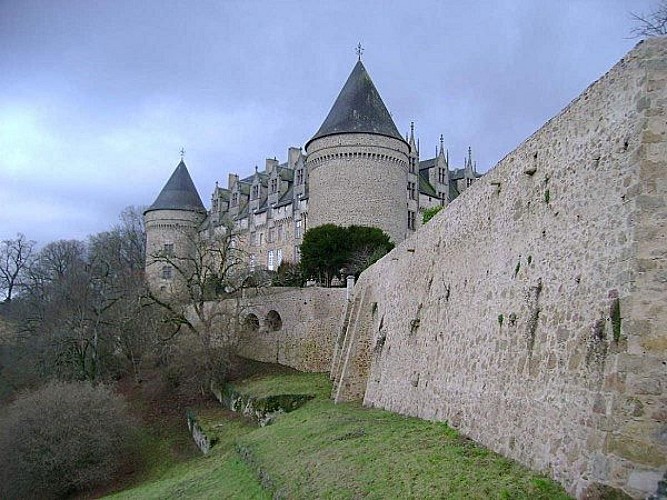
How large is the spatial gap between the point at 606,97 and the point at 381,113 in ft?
123

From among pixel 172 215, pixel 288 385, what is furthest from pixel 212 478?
pixel 172 215

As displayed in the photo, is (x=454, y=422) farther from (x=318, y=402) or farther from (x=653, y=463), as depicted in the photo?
(x=318, y=402)

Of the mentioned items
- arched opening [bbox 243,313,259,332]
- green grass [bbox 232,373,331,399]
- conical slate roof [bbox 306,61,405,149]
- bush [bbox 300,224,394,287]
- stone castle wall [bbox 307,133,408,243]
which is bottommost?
green grass [bbox 232,373,331,399]

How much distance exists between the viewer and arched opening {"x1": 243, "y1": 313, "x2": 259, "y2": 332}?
34094 mm

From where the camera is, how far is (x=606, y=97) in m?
8.70

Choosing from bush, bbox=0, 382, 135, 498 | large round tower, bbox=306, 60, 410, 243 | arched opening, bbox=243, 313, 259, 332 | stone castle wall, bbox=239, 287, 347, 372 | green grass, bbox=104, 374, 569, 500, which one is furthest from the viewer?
large round tower, bbox=306, 60, 410, 243

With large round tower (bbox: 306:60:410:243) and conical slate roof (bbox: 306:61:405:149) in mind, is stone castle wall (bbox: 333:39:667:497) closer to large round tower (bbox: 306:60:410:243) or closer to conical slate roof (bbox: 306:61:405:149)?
large round tower (bbox: 306:60:410:243)

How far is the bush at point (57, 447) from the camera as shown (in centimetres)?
2311

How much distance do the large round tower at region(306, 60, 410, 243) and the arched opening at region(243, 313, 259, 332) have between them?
31.6 ft

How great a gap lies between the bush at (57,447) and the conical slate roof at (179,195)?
130ft

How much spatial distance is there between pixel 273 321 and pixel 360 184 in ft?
39.9

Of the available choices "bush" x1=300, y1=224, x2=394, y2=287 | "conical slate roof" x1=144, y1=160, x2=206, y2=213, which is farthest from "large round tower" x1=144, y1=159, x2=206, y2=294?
"bush" x1=300, y1=224, x2=394, y2=287

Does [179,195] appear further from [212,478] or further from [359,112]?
[212,478]

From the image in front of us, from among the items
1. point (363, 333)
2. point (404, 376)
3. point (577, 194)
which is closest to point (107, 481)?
point (363, 333)
